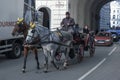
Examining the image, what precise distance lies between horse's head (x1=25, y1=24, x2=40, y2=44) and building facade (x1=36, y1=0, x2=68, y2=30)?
2472 centimetres

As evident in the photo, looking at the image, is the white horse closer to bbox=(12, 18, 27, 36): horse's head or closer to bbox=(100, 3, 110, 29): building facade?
bbox=(12, 18, 27, 36): horse's head

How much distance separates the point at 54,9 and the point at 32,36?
84.4 ft

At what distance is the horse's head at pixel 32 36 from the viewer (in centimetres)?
1277

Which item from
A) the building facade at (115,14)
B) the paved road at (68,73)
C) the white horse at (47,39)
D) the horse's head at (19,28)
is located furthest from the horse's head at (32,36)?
the building facade at (115,14)

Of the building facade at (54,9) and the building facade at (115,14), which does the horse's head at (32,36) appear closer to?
the building facade at (54,9)

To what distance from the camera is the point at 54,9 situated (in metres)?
38.3

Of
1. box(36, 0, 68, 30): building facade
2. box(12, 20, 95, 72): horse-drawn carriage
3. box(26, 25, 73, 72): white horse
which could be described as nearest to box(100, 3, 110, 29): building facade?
box(36, 0, 68, 30): building facade

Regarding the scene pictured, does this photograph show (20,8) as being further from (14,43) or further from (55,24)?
(55,24)

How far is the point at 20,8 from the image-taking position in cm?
1969

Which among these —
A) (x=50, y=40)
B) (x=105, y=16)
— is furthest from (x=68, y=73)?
(x=105, y=16)

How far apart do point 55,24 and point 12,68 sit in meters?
24.1

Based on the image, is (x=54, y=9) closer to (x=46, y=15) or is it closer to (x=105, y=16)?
(x=46, y=15)

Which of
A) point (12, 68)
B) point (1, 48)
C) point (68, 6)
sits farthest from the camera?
point (68, 6)

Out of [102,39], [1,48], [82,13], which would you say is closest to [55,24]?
[102,39]
